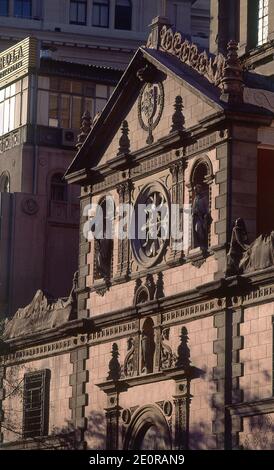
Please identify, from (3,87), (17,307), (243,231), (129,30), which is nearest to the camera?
(243,231)

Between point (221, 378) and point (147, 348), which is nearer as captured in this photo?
point (221, 378)

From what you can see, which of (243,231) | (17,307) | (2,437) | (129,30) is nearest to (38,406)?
(2,437)

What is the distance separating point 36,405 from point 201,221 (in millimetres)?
12976

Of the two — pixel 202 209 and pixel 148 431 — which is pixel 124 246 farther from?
pixel 148 431

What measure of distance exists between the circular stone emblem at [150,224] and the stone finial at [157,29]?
5.10 metres

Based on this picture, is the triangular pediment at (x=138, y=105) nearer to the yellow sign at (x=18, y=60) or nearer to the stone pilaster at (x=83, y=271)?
the stone pilaster at (x=83, y=271)

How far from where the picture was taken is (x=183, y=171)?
226 ft

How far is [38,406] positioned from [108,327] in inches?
232

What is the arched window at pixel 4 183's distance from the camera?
8900 centimetres

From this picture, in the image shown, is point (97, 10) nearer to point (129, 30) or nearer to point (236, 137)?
point (129, 30)

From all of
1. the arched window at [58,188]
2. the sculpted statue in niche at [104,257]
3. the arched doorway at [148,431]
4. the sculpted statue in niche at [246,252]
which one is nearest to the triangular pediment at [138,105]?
the sculpted statue in niche at [104,257]

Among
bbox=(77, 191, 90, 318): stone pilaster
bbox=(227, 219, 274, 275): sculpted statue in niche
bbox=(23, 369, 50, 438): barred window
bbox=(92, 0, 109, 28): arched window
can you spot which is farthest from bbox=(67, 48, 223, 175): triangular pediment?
bbox=(92, 0, 109, 28): arched window

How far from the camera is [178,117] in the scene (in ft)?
227

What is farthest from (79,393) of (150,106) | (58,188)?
(58,188)
